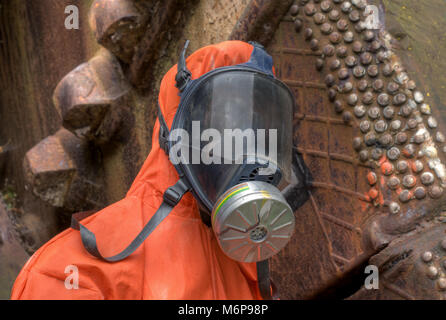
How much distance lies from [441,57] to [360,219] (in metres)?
0.55

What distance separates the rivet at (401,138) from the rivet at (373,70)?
19 cm

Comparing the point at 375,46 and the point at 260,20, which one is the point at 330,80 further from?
the point at 260,20

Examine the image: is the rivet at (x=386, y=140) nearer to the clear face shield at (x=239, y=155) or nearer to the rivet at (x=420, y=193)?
the rivet at (x=420, y=193)

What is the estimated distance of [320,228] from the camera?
1550 millimetres

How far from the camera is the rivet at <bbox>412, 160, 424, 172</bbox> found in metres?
1.30

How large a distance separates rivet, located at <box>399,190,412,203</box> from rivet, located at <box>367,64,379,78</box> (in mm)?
352

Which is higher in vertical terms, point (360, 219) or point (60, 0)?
point (60, 0)

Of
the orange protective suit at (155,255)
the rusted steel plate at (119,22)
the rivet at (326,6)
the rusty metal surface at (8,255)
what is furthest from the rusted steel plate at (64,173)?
the rivet at (326,6)

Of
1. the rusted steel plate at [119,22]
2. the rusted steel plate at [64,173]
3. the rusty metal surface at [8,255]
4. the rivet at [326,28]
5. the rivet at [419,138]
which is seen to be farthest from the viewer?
the rusty metal surface at [8,255]

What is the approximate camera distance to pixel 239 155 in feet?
3.77

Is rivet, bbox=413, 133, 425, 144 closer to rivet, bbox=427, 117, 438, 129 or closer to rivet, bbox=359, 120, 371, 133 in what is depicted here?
rivet, bbox=427, 117, 438, 129

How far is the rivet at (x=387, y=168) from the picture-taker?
1.37 metres
